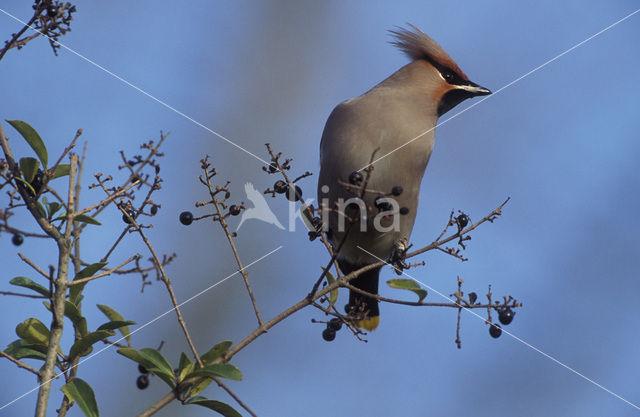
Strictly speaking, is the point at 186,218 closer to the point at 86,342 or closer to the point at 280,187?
the point at 280,187

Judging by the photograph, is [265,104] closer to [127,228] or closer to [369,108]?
[369,108]

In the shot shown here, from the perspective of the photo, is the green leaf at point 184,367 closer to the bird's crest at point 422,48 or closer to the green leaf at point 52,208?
the green leaf at point 52,208

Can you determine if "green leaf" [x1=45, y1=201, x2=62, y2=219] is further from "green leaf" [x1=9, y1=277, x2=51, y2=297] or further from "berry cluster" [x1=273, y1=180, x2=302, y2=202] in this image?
"berry cluster" [x1=273, y1=180, x2=302, y2=202]

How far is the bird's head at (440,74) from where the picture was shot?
386 centimetres

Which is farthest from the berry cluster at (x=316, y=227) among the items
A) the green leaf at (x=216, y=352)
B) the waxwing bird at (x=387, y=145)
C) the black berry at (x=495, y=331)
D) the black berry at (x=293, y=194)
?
the green leaf at (x=216, y=352)

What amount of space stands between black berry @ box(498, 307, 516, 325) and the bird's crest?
1871mm

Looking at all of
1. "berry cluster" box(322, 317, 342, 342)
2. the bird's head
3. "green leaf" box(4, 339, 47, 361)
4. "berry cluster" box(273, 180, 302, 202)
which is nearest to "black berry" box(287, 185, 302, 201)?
"berry cluster" box(273, 180, 302, 202)

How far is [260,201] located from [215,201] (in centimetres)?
224

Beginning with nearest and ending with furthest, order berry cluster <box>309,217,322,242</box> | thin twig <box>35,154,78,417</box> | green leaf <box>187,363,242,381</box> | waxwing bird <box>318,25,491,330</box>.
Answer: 1. thin twig <box>35,154,78,417</box>
2. green leaf <box>187,363,242,381</box>
3. berry cluster <box>309,217,322,242</box>
4. waxwing bird <box>318,25,491,330</box>

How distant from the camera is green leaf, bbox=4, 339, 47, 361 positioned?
74.5 inches

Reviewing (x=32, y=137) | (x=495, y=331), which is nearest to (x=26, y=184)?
(x=32, y=137)

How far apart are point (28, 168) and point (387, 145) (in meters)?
1.86

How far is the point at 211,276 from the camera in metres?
5.64

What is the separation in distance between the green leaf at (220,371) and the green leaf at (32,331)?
1.41 feet
